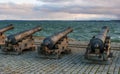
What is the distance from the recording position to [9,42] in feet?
58.0

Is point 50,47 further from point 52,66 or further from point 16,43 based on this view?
point 16,43

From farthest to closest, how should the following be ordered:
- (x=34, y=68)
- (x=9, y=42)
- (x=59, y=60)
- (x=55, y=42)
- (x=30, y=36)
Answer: (x=30, y=36), (x=9, y=42), (x=55, y=42), (x=59, y=60), (x=34, y=68)

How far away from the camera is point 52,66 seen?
542 inches

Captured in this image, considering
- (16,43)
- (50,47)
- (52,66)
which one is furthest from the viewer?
(16,43)

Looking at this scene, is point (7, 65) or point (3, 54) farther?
point (3, 54)

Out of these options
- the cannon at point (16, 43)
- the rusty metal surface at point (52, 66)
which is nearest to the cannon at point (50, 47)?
the rusty metal surface at point (52, 66)

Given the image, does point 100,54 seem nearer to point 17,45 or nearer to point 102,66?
point 102,66

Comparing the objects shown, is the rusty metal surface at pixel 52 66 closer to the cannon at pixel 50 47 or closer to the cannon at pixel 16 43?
the cannon at pixel 50 47

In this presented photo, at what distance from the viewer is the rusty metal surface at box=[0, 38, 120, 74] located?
41.2ft

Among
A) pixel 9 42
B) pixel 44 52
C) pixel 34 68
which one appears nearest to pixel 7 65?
pixel 34 68

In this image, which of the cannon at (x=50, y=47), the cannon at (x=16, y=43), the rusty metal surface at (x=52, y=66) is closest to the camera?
the rusty metal surface at (x=52, y=66)

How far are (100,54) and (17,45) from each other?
5.50 metres

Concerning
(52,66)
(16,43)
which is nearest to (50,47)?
(52,66)

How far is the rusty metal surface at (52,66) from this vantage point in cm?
1255
